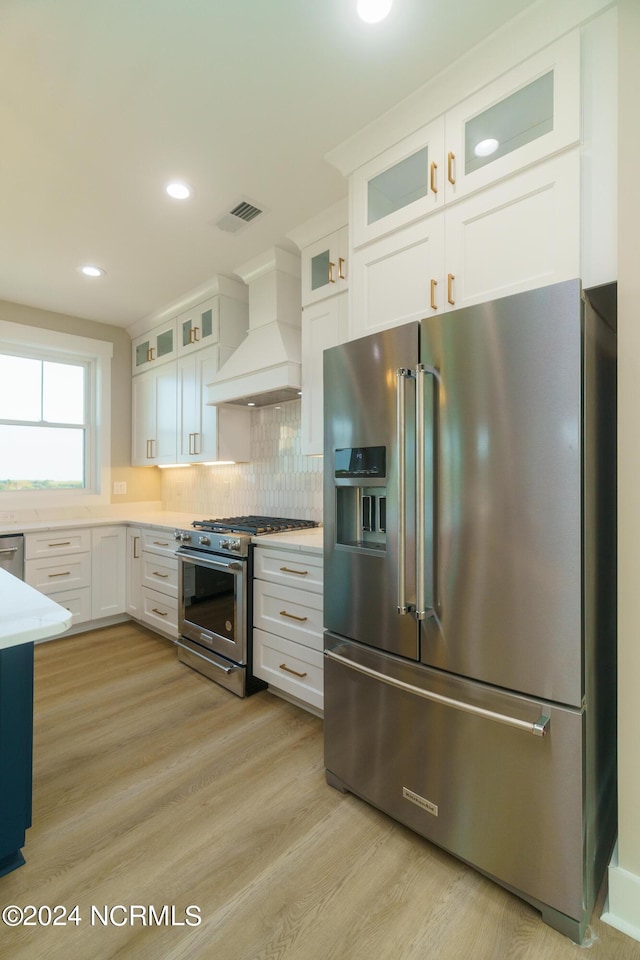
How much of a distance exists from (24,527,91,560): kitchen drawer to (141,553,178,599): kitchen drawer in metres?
0.49

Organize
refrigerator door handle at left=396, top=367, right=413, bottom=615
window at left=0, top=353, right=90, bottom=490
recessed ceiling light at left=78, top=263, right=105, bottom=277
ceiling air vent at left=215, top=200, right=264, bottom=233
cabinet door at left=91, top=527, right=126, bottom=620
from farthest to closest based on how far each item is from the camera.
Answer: window at left=0, top=353, right=90, bottom=490
cabinet door at left=91, top=527, right=126, bottom=620
recessed ceiling light at left=78, top=263, right=105, bottom=277
ceiling air vent at left=215, top=200, right=264, bottom=233
refrigerator door handle at left=396, top=367, right=413, bottom=615

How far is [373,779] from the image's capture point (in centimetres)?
168

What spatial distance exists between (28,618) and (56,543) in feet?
8.52

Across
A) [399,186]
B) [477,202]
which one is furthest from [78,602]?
[477,202]

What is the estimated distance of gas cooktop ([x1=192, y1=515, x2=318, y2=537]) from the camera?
271 centimetres

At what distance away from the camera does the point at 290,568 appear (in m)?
2.39

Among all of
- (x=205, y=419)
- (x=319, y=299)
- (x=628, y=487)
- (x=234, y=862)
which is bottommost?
(x=234, y=862)

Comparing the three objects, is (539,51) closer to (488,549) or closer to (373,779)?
(488,549)

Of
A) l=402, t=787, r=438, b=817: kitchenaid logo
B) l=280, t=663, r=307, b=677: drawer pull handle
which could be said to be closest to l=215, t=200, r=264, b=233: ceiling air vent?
l=280, t=663, r=307, b=677: drawer pull handle

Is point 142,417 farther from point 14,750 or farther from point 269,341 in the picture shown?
point 14,750

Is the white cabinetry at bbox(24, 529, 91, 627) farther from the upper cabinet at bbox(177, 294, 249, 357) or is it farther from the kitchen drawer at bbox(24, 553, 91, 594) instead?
the upper cabinet at bbox(177, 294, 249, 357)

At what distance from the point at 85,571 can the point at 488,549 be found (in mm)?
3379

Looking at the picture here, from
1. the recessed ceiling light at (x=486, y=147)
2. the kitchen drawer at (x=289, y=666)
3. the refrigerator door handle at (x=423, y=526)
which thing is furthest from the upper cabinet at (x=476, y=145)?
the kitchen drawer at (x=289, y=666)

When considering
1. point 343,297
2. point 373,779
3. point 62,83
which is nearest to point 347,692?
point 373,779
